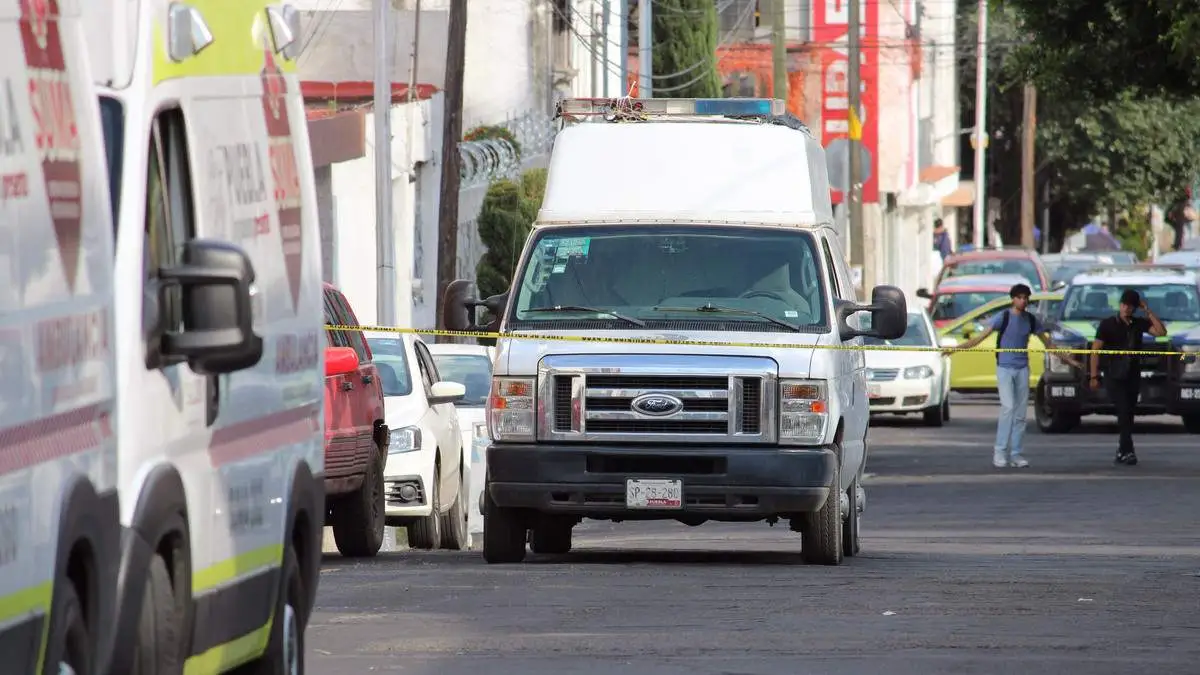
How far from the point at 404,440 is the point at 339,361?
8.10ft

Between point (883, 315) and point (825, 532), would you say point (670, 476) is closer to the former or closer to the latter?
point (825, 532)

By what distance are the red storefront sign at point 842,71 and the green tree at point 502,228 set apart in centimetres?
2397

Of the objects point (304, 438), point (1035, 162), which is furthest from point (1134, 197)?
point (304, 438)

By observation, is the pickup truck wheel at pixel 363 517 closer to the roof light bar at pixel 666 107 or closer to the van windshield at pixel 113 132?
the roof light bar at pixel 666 107

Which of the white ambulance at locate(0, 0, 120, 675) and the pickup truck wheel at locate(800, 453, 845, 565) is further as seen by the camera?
the pickup truck wheel at locate(800, 453, 845, 565)

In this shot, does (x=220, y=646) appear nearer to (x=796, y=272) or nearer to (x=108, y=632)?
(x=108, y=632)

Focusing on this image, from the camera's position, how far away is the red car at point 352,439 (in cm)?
1514

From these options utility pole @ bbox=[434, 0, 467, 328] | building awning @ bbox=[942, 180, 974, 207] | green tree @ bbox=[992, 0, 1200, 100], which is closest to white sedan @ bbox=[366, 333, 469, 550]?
green tree @ bbox=[992, 0, 1200, 100]

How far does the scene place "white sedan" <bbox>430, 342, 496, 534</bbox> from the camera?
20062 mm

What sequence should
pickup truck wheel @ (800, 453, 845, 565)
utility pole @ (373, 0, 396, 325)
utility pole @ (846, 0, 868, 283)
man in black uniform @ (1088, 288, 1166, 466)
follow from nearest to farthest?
1. pickup truck wheel @ (800, 453, 845, 565)
2. man in black uniform @ (1088, 288, 1166, 466)
3. utility pole @ (373, 0, 396, 325)
4. utility pole @ (846, 0, 868, 283)

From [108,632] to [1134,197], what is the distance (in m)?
76.4

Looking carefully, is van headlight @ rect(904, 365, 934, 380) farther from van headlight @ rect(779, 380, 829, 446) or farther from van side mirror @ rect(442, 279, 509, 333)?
van headlight @ rect(779, 380, 829, 446)

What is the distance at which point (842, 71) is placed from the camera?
62688mm

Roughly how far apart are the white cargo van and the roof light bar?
3 cm
